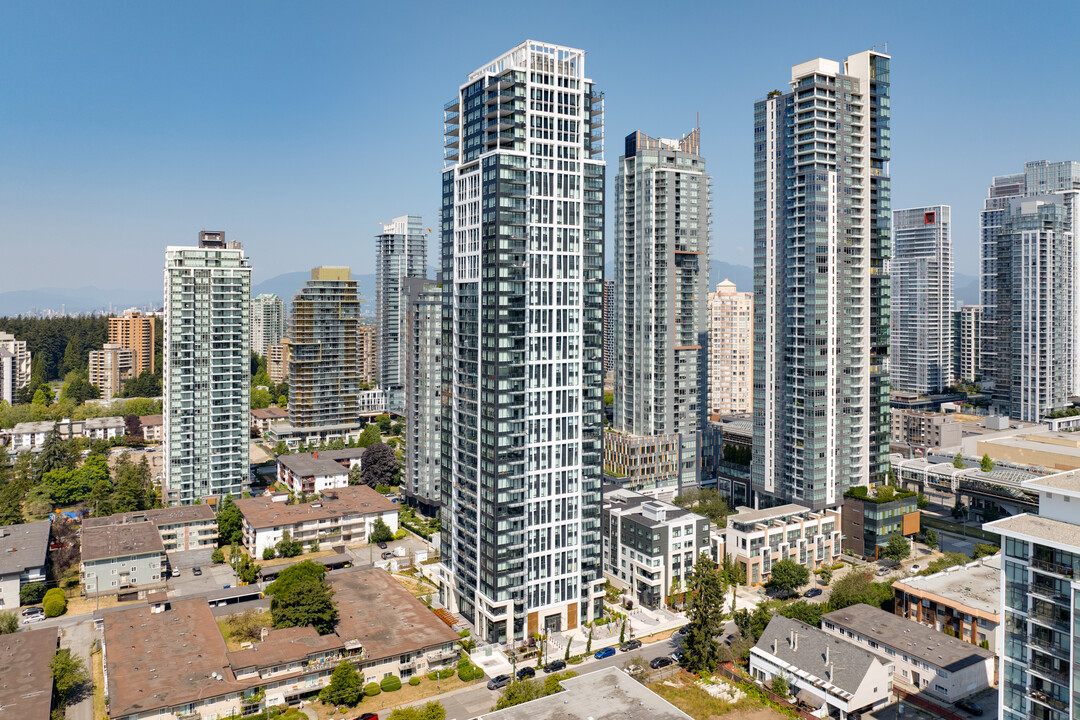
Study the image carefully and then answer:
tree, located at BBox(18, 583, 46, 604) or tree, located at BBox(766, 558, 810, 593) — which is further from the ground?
tree, located at BBox(766, 558, 810, 593)

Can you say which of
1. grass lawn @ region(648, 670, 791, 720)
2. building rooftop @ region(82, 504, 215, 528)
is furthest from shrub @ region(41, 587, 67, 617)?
grass lawn @ region(648, 670, 791, 720)

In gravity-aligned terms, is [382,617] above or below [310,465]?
below

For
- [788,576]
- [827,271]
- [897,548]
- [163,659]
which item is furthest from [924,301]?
[163,659]

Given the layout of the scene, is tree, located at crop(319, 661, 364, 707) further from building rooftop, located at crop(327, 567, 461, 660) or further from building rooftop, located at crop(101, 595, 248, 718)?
building rooftop, located at crop(101, 595, 248, 718)

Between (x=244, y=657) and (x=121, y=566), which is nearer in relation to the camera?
(x=244, y=657)

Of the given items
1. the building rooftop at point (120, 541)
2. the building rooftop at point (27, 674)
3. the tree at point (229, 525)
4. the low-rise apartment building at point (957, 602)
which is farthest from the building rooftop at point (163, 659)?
the low-rise apartment building at point (957, 602)

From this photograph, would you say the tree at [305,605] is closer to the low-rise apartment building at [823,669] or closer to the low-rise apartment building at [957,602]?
the low-rise apartment building at [823,669]

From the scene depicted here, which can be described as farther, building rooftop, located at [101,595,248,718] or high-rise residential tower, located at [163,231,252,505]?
high-rise residential tower, located at [163,231,252,505]

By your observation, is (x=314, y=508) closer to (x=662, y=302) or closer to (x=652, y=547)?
(x=652, y=547)
